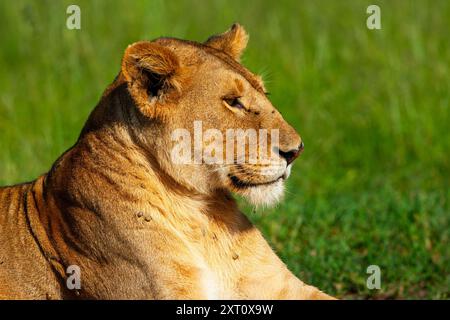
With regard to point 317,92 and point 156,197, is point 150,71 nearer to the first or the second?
point 156,197

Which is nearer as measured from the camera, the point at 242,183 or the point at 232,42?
the point at 242,183

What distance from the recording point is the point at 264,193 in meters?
3.78

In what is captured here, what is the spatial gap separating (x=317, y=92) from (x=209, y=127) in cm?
414

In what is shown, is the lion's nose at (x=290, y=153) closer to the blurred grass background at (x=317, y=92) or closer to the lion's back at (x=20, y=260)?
the lion's back at (x=20, y=260)

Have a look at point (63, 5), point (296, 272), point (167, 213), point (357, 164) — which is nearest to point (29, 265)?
point (167, 213)

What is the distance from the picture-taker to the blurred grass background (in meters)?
→ 5.84

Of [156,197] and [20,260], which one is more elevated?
[156,197]

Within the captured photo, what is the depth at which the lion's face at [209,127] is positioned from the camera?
3691 millimetres

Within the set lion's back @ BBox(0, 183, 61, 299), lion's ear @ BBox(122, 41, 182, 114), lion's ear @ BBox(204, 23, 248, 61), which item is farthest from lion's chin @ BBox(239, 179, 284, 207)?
lion's back @ BBox(0, 183, 61, 299)

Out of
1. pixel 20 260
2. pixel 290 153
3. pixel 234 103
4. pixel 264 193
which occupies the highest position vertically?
pixel 234 103

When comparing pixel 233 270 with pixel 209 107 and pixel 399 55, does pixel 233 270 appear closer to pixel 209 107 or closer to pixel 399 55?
pixel 209 107

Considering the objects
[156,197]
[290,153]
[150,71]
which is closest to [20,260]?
[156,197]

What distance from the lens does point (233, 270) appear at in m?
3.87

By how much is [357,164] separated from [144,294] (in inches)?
155
